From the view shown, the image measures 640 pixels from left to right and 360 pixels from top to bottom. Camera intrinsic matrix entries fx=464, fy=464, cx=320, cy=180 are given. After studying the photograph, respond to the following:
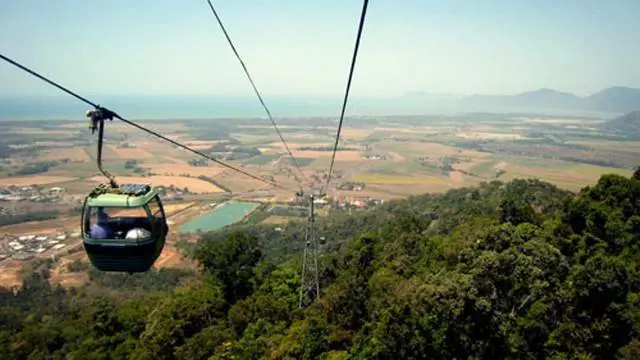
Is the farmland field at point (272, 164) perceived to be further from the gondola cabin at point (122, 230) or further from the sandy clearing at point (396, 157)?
the gondola cabin at point (122, 230)

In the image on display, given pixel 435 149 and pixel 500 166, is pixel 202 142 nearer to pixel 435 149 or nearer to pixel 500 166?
pixel 435 149

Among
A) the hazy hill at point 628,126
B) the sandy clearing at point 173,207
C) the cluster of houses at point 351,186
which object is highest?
the hazy hill at point 628,126

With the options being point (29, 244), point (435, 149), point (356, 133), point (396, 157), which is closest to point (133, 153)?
point (29, 244)

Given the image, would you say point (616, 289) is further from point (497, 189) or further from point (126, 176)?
point (126, 176)

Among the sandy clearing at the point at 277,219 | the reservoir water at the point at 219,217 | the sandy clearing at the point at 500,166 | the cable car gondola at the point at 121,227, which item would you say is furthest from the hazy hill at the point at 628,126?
the cable car gondola at the point at 121,227

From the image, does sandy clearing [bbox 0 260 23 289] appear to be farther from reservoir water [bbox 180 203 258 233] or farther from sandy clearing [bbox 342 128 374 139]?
sandy clearing [bbox 342 128 374 139]

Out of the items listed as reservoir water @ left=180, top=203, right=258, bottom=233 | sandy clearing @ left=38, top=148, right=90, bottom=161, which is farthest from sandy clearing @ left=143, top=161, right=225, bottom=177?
reservoir water @ left=180, top=203, right=258, bottom=233
